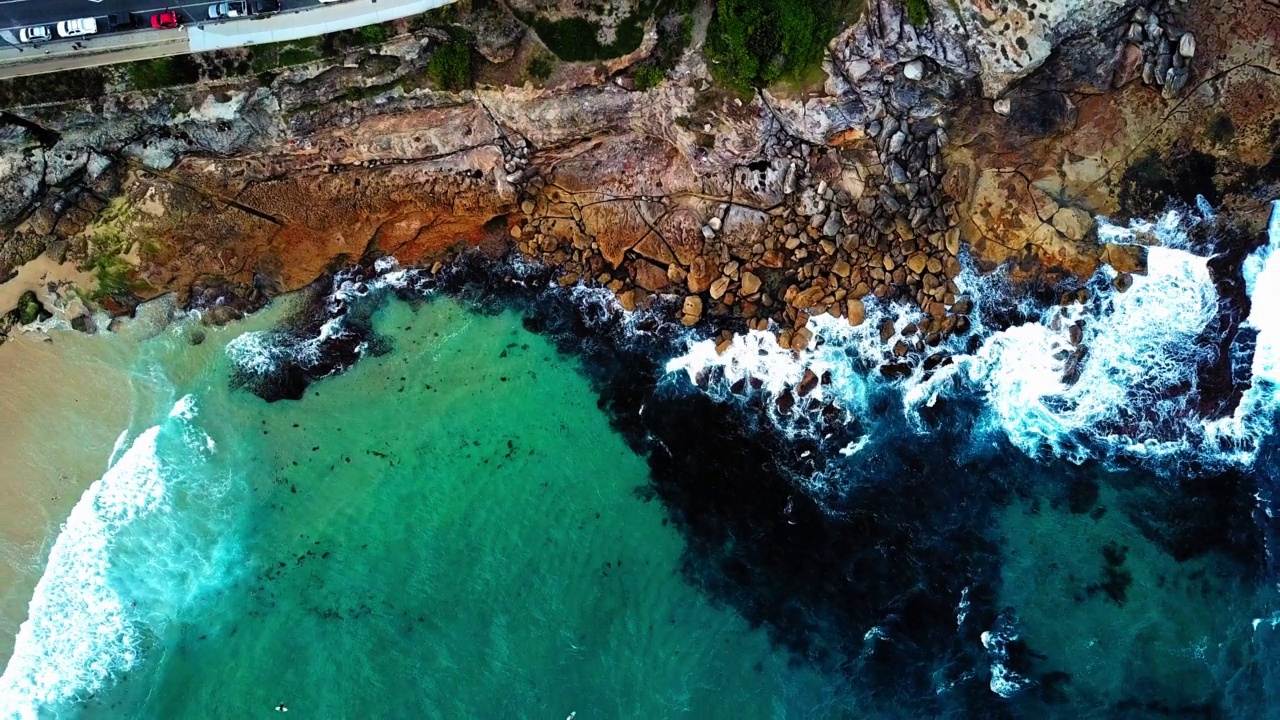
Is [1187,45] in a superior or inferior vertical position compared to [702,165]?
superior

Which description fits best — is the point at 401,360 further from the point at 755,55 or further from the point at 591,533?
the point at 755,55

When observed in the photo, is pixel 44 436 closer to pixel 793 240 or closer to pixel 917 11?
pixel 793 240

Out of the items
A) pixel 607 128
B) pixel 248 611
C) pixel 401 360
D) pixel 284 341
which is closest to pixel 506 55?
pixel 607 128

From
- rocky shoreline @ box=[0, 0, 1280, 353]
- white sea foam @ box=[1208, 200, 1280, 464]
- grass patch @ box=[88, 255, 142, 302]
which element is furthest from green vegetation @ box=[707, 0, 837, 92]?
grass patch @ box=[88, 255, 142, 302]

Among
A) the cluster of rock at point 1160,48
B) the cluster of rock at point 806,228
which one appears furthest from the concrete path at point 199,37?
the cluster of rock at point 1160,48

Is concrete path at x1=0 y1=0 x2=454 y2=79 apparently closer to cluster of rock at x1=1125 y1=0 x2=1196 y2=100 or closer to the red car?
the red car

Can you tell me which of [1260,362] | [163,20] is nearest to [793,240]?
[1260,362]
